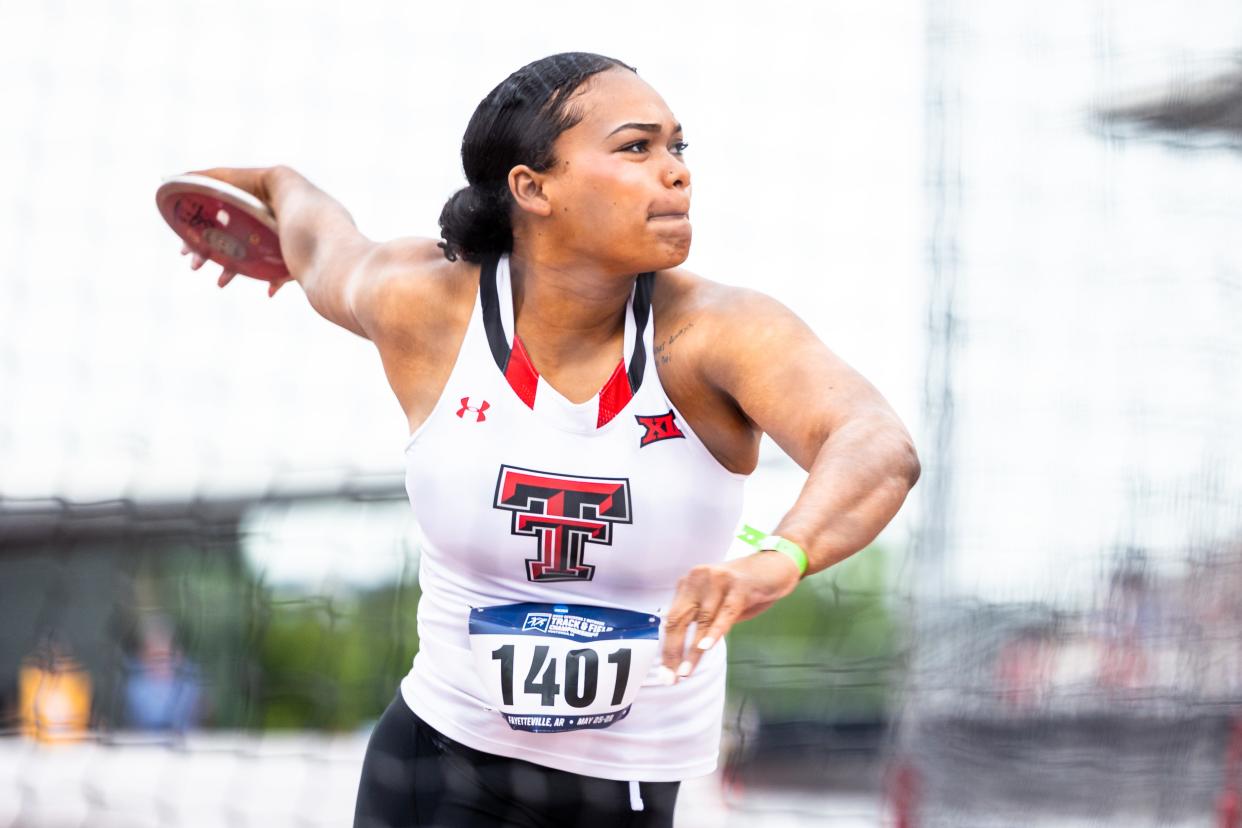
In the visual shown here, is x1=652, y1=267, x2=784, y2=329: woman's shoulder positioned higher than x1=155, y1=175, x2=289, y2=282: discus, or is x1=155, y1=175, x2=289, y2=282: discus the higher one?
x1=155, y1=175, x2=289, y2=282: discus

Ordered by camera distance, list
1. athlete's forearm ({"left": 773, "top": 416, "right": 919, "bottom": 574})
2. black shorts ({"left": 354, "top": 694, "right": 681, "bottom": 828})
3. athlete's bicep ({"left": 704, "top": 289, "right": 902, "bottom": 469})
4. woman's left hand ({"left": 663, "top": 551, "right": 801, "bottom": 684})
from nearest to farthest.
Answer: woman's left hand ({"left": 663, "top": 551, "right": 801, "bottom": 684}) < athlete's forearm ({"left": 773, "top": 416, "right": 919, "bottom": 574}) < athlete's bicep ({"left": 704, "top": 289, "right": 902, "bottom": 469}) < black shorts ({"left": 354, "top": 694, "right": 681, "bottom": 828})

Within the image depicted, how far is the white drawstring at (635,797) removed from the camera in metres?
2.26

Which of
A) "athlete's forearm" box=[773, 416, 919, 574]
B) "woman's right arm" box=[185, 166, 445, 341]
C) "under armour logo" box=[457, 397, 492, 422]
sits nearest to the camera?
"athlete's forearm" box=[773, 416, 919, 574]

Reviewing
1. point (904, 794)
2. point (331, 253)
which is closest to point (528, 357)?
point (331, 253)

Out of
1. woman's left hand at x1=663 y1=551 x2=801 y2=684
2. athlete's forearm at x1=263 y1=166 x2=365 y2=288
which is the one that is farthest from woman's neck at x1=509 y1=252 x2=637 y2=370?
woman's left hand at x1=663 y1=551 x2=801 y2=684

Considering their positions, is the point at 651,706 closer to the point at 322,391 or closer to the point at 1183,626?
the point at 322,391

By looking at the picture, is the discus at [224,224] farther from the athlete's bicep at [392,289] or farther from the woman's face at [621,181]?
the woman's face at [621,181]

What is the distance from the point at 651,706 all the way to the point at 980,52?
252cm

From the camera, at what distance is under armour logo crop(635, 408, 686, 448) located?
2.13 m

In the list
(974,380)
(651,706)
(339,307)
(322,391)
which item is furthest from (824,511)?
(974,380)

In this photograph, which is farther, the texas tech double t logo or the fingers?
the texas tech double t logo

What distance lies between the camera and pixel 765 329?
2020 mm

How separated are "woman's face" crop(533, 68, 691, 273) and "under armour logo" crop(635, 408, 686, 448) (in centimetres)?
24

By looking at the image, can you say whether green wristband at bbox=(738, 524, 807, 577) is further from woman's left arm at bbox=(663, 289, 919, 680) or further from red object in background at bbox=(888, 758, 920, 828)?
red object in background at bbox=(888, 758, 920, 828)
